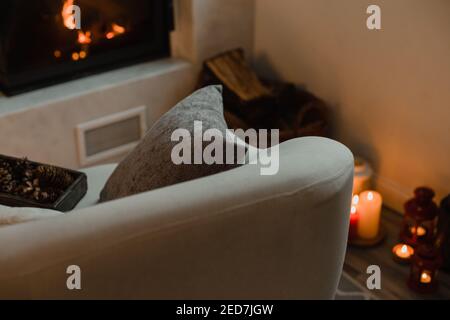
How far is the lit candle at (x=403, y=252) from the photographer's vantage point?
2.11 m

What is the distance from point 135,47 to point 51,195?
4.23 feet

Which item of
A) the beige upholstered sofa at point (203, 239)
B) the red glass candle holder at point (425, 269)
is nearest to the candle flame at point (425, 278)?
the red glass candle holder at point (425, 269)

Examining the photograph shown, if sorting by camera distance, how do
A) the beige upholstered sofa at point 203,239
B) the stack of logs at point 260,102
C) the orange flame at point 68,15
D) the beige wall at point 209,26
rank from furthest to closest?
1. the beige wall at point 209,26
2. the stack of logs at point 260,102
3. the orange flame at point 68,15
4. the beige upholstered sofa at point 203,239

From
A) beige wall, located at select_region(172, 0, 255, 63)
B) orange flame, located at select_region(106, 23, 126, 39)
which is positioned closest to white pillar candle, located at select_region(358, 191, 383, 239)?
beige wall, located at select_region(172, 0, 255, 63)

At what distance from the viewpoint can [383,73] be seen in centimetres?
228

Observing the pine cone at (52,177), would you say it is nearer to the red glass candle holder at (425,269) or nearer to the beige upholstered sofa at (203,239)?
the beige upholstered sofa at (203,239)

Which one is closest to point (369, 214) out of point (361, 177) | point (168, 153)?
point (361, 177)

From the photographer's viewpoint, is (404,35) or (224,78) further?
(224,78)

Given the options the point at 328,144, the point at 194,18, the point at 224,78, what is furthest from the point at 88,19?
the point at 328,144

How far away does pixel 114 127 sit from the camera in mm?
2545

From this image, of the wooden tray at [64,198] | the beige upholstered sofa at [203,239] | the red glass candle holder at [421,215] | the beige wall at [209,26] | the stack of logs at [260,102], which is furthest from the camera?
the beige wall at [209,26]


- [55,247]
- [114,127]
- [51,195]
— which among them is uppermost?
[55,247]

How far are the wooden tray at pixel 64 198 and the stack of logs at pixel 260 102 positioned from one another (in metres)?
1.00

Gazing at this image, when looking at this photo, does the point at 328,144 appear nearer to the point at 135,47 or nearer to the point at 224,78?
the point at 224,78
